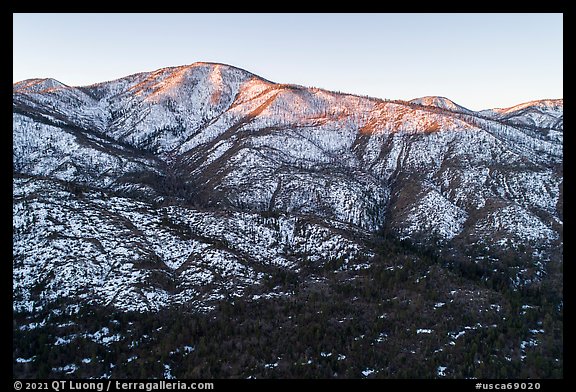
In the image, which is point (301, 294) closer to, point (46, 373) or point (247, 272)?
point (247, 272)

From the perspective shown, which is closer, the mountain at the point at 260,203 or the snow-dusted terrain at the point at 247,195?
the mountain at the point at 260,203

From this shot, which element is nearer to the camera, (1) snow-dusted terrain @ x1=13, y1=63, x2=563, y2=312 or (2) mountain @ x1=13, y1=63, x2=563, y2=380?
(2) mountain @ x1=13, y1=63, x2=563, y2=380

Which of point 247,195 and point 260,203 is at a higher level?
point 247,195

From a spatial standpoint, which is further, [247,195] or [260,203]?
[247,195]
